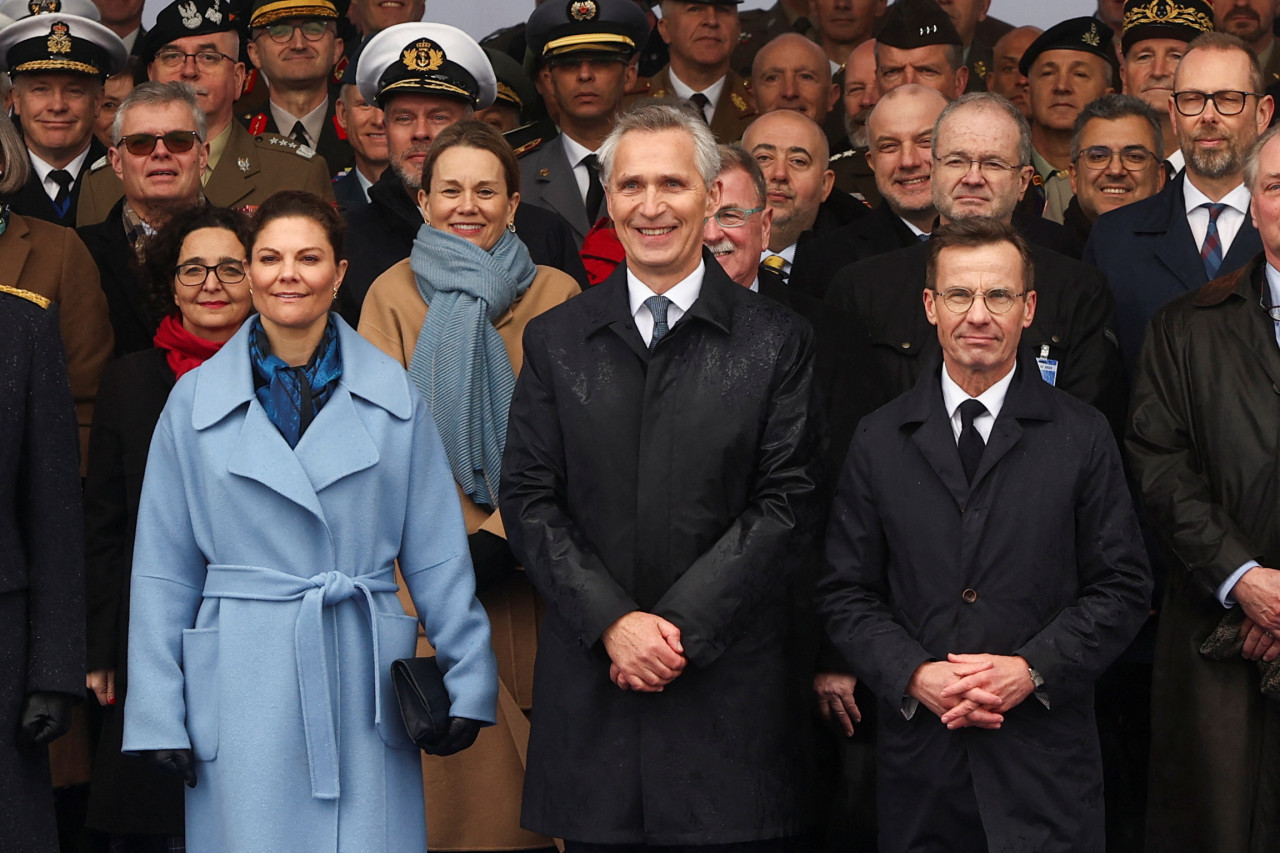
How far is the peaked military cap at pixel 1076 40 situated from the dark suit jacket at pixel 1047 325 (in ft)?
8.45

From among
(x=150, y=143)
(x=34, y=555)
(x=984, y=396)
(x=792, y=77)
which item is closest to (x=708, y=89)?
(x=792, y=77)

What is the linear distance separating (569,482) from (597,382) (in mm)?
227

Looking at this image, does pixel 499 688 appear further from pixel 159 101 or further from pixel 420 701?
pixel 159 101

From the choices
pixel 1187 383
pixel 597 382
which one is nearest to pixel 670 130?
pixel 597 382

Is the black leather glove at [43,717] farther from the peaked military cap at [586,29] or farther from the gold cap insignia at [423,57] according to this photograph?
the peaked military cap at [586,29]

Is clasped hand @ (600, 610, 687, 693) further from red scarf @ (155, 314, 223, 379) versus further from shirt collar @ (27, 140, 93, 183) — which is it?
shirt collar @ (27, 140, 93, 183)

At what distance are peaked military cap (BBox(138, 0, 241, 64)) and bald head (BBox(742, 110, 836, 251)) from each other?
198 centimetres

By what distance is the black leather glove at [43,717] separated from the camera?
3875 millimetres

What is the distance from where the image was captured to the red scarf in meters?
4.69

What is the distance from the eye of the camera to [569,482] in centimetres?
406

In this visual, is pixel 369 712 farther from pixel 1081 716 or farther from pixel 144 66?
pixel 144 66

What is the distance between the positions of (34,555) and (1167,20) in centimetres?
459

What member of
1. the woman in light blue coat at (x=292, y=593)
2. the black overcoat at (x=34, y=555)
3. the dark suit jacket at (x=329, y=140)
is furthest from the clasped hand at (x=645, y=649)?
the dark suit jacket at (x=329, y=140)

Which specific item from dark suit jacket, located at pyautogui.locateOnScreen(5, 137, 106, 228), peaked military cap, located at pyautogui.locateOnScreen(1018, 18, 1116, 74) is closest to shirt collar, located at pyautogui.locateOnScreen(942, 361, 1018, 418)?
dark suit jacket, located at pyautogui.locateOnScreen(5, 137, 106, 228)
